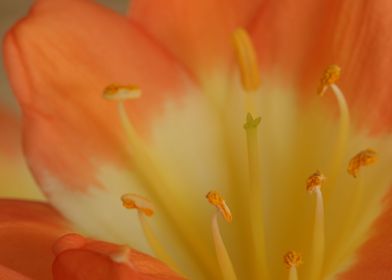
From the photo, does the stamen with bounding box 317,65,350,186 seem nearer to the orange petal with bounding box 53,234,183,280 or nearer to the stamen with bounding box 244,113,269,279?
the stamen with bounding box 244,113,269,279

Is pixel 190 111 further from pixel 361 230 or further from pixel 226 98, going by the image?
pixel 361 230

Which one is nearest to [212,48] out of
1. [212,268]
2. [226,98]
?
[226,98]

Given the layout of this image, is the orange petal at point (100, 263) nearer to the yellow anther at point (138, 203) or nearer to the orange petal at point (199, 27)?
the yellow anther at point (138, 203)

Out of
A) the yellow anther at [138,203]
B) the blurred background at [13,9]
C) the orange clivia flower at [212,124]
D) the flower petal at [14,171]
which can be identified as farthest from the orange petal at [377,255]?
the blurred background at [13,9]

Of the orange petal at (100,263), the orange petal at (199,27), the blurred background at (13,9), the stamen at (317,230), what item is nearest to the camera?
the orange petal at (100,263)

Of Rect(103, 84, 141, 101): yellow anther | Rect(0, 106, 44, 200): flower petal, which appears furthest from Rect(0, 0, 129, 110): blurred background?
Rect(103, 84, 141, 101): yellow anther

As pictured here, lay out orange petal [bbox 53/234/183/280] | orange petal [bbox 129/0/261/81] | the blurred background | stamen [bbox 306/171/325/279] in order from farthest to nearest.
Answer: the blurred background < orange petal [bbox 129/0/261/81] < stamen [bbox 306/171/325/279] < orange petal [bbox 53/234/183/280]
